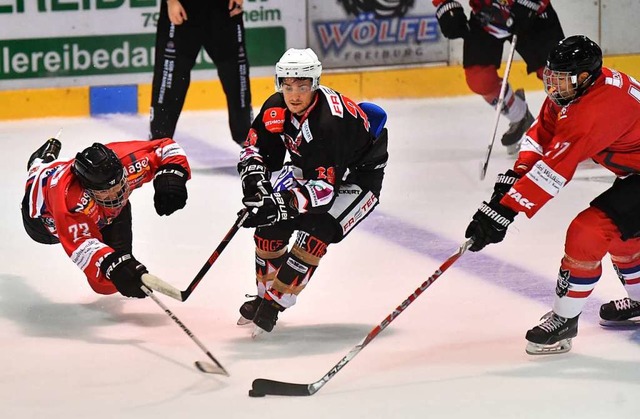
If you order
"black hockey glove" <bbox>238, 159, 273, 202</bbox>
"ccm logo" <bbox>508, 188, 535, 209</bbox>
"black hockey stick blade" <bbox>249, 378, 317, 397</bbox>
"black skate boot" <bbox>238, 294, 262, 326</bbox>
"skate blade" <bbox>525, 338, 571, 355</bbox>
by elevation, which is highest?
"ccm logo" <bbox>508, 188, 535, 209</bbox>

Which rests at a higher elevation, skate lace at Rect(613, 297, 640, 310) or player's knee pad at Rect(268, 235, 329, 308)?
player's knee pad at Rect(268, 235, 329, 308)

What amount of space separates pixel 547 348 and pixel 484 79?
3008 millimetres

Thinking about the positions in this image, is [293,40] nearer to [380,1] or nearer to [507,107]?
[380,1]

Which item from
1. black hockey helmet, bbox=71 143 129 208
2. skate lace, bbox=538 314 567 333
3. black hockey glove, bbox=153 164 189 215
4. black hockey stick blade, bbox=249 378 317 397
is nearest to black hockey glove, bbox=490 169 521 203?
skate lace, bbox=538 314 567 333

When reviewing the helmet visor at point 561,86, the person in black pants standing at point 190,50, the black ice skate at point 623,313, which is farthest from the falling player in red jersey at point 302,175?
the person in black pants standing at point 190,50

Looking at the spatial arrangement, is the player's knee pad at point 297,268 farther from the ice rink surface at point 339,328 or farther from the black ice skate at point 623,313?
the black ice skate at point 623,313

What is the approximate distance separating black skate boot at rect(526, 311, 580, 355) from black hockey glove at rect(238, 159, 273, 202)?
871 millimetres

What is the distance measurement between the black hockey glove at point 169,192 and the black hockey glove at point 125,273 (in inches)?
14.6

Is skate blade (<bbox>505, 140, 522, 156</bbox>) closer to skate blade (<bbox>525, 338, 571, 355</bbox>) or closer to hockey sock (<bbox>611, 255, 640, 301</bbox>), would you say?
hockey sock (<bbox>611, 255, 640, 301</bbox>)

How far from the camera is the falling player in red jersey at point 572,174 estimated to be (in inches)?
141

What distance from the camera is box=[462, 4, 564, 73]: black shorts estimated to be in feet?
21.1

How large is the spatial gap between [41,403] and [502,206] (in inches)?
53.1

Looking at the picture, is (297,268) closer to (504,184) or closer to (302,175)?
(302,175)

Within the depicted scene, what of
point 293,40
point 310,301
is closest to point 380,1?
point 293,40
